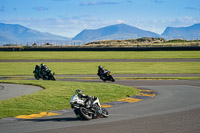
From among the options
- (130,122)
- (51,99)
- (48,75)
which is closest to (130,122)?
(130,122)

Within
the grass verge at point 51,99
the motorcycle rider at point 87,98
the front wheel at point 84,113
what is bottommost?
the grass verge at point 51,99

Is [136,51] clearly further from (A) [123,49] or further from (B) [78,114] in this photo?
(B) [78,114]

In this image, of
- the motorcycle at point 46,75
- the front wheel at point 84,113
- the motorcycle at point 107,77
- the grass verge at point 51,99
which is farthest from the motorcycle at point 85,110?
the motorcycle at point 46,75

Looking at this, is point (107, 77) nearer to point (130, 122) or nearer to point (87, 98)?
point (87, 98)

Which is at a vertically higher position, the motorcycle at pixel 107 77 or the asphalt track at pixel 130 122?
the motorcycle at pixel 107 77

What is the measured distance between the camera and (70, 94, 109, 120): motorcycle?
13.1m

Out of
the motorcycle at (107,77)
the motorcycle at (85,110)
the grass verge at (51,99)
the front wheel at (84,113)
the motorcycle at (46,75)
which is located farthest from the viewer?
the motorcycle at (46,75)

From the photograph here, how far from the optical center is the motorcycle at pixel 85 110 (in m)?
13.1

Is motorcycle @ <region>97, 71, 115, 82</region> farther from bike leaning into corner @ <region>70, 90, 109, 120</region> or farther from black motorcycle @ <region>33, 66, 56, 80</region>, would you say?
bike leaning into corner @ <region>70, 90, 109, 120</region>

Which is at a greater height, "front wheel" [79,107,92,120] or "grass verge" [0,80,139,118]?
"front wheel" [79,107,92,120]

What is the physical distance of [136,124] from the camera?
12.8 meters

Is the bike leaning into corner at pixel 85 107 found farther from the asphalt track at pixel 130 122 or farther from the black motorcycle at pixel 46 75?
the black motorcycle at pixel 46 75

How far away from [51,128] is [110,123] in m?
2.09

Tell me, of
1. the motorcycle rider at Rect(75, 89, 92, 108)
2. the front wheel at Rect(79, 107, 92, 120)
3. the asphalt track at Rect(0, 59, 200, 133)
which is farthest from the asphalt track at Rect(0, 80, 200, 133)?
the motorcycle rider at Rect(75, 89, 92, 108)
